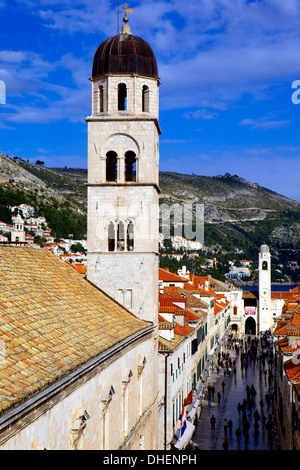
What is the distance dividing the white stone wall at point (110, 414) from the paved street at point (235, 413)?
1082cm

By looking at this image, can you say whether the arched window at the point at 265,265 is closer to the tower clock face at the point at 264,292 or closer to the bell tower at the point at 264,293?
the bell tower at the point at 264,293

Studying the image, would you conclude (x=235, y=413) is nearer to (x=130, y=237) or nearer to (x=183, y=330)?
(x=183, y=330)

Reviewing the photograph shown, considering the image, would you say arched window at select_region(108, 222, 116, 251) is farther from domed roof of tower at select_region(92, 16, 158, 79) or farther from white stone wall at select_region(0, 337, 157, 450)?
domed roof of tower at select_region(92, 16, 158, 79)

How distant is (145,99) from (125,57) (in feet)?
5.88

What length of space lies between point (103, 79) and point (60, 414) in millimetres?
15134

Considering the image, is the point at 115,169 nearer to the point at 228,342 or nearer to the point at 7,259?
the point at 7,259

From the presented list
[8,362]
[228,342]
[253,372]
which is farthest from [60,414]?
[228,342]

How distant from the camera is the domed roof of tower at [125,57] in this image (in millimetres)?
23812

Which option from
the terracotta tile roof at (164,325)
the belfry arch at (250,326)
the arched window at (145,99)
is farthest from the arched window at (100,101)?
the belfry arch at (250,326)

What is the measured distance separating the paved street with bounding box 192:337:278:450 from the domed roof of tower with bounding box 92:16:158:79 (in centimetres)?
2172

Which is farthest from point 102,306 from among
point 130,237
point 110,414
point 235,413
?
point 235,413

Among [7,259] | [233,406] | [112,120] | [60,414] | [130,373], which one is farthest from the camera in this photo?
[233,406]

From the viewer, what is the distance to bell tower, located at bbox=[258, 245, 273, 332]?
4434 inches

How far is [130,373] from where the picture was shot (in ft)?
65.1
